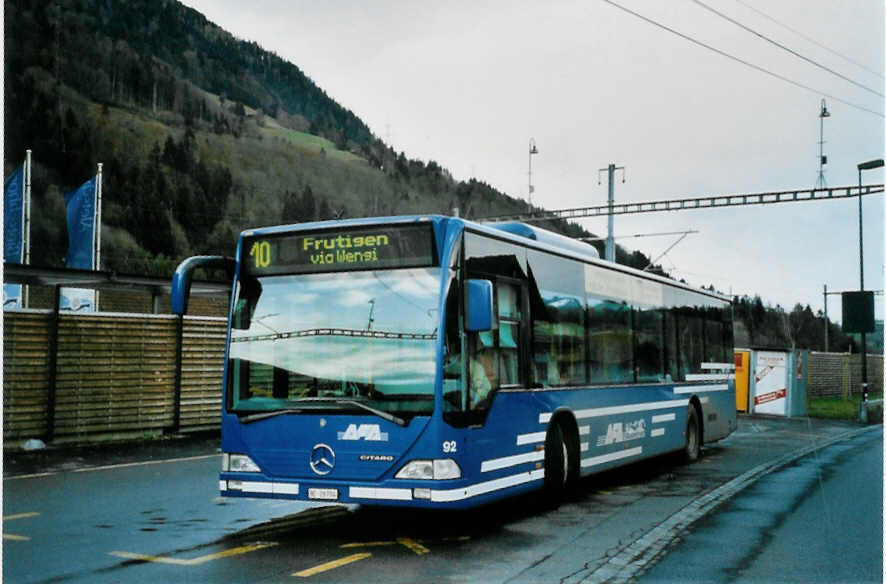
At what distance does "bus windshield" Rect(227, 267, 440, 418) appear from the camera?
29.0 ft

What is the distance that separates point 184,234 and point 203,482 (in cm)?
7485

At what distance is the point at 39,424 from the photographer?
16641 millimetres

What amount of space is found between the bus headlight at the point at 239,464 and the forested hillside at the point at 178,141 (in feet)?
97.7

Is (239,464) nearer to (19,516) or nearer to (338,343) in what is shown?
(338,343)

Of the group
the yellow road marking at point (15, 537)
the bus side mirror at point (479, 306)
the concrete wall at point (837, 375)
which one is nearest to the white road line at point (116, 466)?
the yellow road marking at point (15, 537)

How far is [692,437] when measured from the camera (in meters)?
17.2

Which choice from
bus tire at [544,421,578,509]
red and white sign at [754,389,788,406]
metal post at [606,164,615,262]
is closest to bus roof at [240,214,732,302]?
bus tire at [544,421,578,509]

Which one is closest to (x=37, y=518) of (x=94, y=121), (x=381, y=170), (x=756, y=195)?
(x=756, y=195)

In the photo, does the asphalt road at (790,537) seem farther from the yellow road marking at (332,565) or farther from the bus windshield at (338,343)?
the bus windshield at (338,343)

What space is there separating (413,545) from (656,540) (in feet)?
7.31

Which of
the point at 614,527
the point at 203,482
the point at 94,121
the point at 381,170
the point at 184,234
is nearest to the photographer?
the point at 614,527

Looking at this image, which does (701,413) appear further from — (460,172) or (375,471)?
(460,172)

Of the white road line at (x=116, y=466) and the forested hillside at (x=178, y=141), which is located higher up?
the forested hillside at (x=178, y=141)

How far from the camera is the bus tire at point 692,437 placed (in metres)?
16.9
